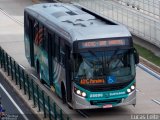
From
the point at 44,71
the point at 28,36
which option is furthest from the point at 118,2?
the point at 44,71

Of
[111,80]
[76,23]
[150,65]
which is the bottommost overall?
[150,65]

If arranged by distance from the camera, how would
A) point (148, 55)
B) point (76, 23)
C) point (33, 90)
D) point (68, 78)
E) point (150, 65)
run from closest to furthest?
point (68, 78) < point (76, 23) < point (33, 90) < point (150, 65) < point (148, 55)

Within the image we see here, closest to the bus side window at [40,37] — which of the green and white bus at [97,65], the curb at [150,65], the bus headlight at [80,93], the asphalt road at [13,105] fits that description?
the asphalt road at [13,105]

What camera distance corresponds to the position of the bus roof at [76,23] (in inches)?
916

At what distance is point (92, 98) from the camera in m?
22.9

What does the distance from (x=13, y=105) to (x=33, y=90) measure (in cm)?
157

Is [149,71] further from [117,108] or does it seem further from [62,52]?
[62,52]

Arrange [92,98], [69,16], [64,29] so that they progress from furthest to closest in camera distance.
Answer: [69,16]
[64,29]
[92,98]

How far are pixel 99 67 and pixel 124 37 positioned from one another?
1.39m

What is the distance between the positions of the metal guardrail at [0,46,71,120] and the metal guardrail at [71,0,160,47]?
29.4 feet

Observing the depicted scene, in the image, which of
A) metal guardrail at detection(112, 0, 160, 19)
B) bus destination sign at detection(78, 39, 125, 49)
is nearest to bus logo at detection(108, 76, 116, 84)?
bus destination sign at detection(78, 39, 125, 49)

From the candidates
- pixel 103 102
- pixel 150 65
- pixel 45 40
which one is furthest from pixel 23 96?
pixel 150 65

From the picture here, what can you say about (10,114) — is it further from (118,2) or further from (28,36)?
(118,2)

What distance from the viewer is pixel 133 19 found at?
3984cm
